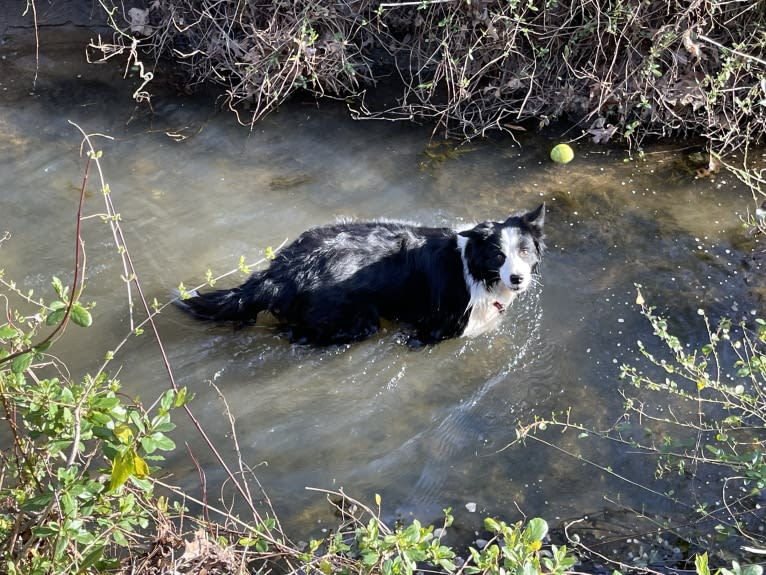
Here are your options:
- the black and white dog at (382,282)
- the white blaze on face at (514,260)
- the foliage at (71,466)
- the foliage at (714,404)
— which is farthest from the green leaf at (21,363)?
the white blaze on face at (514,260)

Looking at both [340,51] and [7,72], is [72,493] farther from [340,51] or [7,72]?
[7,72]

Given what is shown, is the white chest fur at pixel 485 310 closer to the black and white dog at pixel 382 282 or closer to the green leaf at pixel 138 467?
the black and white dog at pixel 382 282

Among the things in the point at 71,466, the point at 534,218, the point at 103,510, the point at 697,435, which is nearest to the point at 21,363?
the point at 71,466

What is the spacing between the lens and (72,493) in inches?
99.1

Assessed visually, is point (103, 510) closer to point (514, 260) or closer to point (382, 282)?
point (382, 282)

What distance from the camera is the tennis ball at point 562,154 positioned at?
6.39m

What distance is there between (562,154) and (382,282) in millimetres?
2357

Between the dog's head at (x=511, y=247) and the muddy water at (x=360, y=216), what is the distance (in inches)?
25.1

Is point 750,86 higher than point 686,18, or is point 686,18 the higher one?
point 686,18

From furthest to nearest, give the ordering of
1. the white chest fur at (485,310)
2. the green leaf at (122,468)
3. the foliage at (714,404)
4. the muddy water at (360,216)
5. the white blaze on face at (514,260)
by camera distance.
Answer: the white chest fur at (485,310) < the white blaze on face at (514,260) < the muddy water at (360,216) < the foliage at (714,404) < the green leaf at (122,468)

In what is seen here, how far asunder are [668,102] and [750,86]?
2.14ft

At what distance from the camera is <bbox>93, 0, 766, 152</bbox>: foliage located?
243 inches

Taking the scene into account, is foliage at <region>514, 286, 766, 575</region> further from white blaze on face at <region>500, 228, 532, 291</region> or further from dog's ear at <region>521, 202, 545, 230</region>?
dog's ear at <region>521, 202, 545, 230</region>

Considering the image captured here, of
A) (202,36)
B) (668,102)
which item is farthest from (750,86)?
(202,36)
